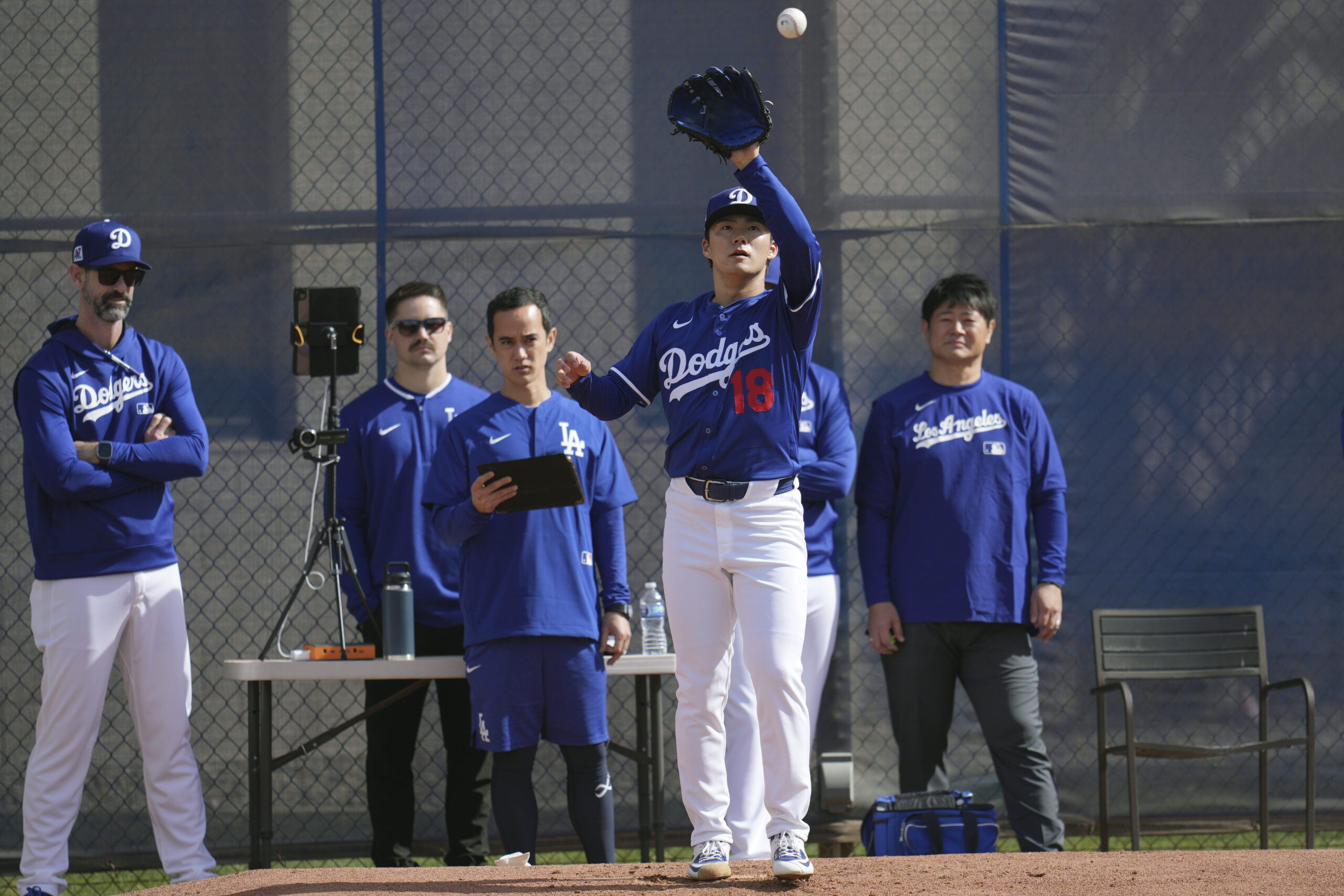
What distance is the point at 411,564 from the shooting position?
407 centimetres

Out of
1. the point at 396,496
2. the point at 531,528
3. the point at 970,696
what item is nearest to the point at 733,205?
the point at 531,528

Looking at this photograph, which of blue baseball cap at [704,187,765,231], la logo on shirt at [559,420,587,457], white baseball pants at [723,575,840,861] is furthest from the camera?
la logo on shirt at [559,420,587,457]

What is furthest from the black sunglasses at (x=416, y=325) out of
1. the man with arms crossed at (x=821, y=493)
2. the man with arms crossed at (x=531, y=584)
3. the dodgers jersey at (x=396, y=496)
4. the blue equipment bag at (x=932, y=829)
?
the blue equipment bag at (x=932, y=829)

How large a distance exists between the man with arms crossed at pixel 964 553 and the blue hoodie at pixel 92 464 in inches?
94.4

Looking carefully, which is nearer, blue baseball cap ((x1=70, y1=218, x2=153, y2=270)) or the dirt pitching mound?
the dirt pitching mound

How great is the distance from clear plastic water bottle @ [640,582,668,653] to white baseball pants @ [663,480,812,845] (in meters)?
1.22

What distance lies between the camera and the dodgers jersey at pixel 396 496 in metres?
4.06

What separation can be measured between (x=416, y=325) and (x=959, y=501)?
2.03 meters

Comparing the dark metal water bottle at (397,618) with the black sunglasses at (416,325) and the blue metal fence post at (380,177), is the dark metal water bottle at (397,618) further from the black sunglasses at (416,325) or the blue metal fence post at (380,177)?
the blue metal fence post at (380,177)

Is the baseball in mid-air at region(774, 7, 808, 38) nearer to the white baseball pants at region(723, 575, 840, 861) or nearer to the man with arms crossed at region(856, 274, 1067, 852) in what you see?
the man with arms crossed at region(856, 274, 1067, 852)

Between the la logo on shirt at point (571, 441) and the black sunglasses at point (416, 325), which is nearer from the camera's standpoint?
the la logo on shirt at point (571, 441)

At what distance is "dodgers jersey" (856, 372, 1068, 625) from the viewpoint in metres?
4.01

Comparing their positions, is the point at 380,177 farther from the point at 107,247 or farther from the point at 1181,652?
the point at 1181,652

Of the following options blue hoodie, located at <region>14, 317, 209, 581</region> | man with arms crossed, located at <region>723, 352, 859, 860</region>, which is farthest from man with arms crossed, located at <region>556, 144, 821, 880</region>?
blue hoodie, located at <region>14, 317, 209, 581</region>
